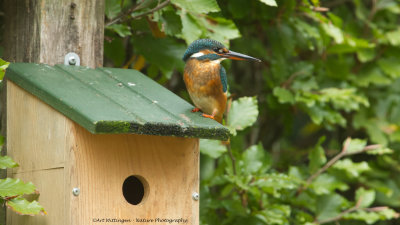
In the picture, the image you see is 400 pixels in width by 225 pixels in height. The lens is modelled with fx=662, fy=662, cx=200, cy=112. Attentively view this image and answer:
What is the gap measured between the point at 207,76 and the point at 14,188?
31.2 inches

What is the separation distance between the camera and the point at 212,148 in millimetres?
3105

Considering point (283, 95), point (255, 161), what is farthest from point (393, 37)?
point (255, 161)

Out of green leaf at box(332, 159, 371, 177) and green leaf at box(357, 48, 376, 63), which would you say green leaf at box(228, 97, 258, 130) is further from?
green leaf at box(357, 48, 376, 63)

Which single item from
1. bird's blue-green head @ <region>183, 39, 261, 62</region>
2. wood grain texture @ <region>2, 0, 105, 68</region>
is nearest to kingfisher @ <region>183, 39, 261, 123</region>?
bird's blue-green head @ <region>183, 39, 261, 62</region>

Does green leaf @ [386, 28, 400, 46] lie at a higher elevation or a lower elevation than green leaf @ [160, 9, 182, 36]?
higher

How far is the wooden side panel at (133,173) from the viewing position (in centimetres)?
220

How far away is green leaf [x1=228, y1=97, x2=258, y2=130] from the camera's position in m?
3.10

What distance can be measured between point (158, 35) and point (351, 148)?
131 cm

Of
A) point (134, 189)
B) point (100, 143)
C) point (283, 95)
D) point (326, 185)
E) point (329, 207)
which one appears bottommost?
point (329, 207)

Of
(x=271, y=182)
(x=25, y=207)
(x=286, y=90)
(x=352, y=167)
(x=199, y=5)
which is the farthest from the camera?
(x=286, y=90)

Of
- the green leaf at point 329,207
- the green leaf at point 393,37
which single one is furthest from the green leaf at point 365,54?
the green leaf at point 329,207

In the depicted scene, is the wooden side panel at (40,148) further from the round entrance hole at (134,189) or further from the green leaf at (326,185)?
the green leaf at (326,185)

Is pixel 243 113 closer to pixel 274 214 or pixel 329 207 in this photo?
pixel 274 214

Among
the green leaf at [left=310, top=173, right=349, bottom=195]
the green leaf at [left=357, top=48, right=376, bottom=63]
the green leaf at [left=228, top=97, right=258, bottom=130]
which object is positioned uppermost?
the green leaf at [left=357, top=48, right=376, bottom=63]
